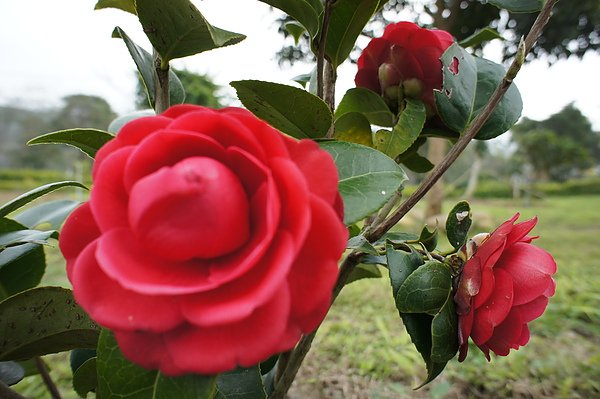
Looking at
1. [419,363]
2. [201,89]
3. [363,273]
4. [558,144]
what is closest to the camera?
[363,273]

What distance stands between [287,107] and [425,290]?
0.75 feet

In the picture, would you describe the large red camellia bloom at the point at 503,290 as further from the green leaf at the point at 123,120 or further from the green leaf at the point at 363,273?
the green leaf at the point at 123,120

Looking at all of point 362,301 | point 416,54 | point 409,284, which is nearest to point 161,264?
point 409,284

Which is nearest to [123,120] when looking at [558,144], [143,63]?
[143,63]

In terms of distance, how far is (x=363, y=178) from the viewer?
1.18 feet

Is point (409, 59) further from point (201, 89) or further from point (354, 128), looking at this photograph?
point (201, 89)

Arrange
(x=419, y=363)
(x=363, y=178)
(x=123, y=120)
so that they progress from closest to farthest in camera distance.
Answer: (x=363, y=178) → (x=123, y=120) → (x=419, y=363)

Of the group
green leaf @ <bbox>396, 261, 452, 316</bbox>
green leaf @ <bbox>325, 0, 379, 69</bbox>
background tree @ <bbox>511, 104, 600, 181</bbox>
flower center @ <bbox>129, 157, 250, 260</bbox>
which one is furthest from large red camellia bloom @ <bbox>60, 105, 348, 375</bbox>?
background tree @ <bbox>511, 104, 600, 181</bbox>

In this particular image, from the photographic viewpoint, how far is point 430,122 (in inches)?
22.1

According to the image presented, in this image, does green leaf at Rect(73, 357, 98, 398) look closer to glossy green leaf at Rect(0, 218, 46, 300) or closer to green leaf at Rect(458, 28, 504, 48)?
glossy green leaf at Rect(0, 218, 46, 300)

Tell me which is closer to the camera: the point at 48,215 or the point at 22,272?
the point at 22,272

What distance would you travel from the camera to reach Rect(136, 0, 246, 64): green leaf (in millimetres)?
390

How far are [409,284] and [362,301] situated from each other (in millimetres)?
1834

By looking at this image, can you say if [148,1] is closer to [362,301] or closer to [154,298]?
[154,298]
